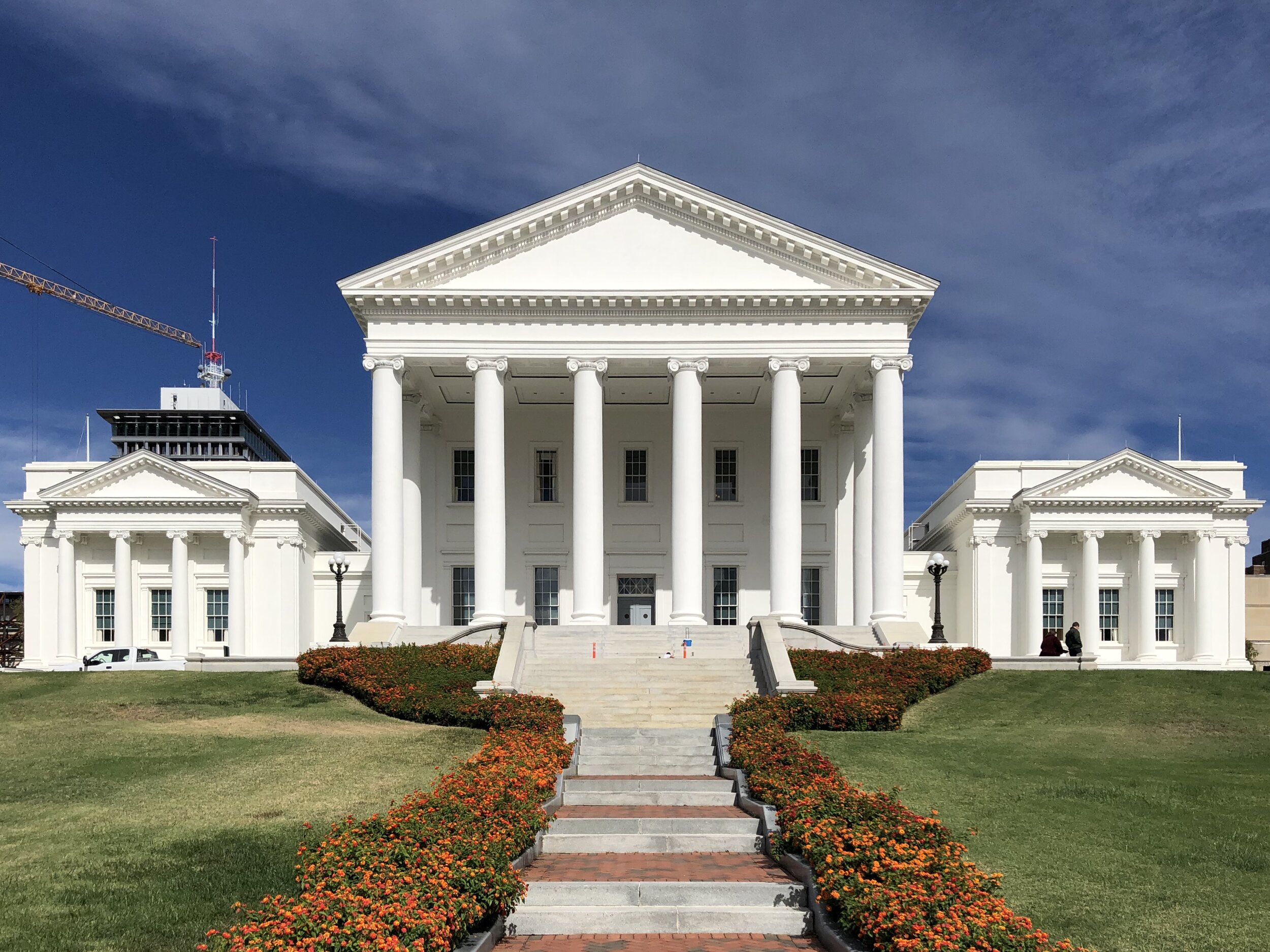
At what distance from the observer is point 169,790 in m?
17.5

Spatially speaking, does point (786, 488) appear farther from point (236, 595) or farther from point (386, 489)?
point (236, 595)

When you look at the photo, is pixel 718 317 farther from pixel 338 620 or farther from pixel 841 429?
pixel 338 620

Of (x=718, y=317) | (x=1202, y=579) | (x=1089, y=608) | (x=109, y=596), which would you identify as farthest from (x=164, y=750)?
(x=1202, y=579)

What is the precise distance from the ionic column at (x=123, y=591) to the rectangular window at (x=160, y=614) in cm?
108

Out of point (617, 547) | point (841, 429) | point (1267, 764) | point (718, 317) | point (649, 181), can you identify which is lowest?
point (1267, 764)

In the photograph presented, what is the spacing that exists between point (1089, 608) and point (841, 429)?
13591mm

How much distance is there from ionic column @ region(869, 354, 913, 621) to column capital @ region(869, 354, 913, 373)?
0.06 feet

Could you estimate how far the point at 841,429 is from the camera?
47.1m

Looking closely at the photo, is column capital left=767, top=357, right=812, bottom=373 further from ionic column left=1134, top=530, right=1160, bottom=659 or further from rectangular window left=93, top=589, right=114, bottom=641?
rectangular window left=93, top=589, right=114, bottom=641

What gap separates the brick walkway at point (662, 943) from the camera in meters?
11.4

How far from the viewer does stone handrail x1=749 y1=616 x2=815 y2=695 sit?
87.8 feet

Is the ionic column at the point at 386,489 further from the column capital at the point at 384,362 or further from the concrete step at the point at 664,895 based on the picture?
the concrete step at the point at 664,895

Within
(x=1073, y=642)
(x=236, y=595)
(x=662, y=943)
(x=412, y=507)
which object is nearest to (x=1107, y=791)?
(x=662, y=943)

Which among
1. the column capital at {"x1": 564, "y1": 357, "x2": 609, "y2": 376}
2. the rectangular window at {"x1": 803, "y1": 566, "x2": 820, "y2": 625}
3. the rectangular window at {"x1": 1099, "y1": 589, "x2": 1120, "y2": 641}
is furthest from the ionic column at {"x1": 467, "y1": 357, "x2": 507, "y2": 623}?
the rectangular window at {"x1": 1099, "y1": 589, "x2": 1120, "y2": 641}
